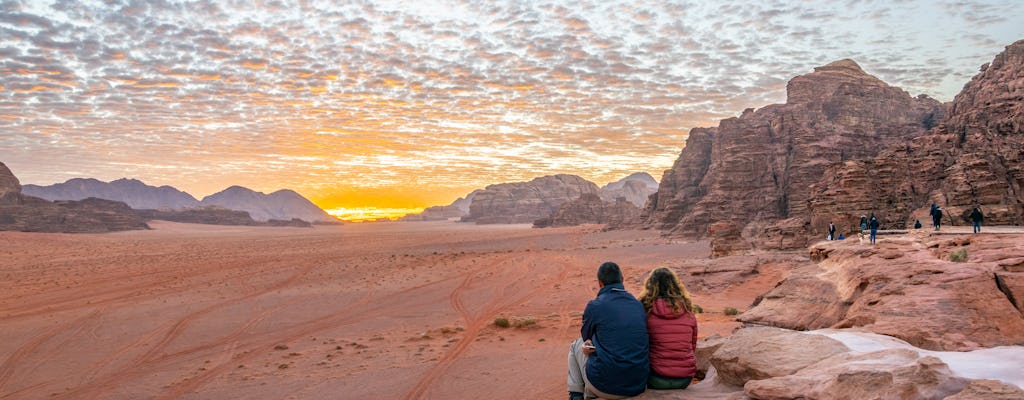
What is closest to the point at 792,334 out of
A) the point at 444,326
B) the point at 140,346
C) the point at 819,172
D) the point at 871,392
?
the point at 871,392

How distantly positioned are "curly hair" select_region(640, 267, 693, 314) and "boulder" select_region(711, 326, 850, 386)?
64cm

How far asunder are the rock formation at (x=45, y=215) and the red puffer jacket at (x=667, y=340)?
94.3 meters

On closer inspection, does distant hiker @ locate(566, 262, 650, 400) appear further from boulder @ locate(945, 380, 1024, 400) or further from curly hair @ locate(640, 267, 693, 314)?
boulder @ locate(945, 380, 1024, 400)

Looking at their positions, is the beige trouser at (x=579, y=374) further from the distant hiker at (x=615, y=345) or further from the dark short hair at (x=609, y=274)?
the dark short hair at (x=609, y=274)

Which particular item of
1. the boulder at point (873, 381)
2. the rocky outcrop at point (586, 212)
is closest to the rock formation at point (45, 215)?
the rocky outcrop at point (586, 212)

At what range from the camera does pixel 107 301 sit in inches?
742

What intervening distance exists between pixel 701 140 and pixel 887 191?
49.2 metres

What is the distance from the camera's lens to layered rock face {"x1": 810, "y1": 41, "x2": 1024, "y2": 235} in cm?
2386

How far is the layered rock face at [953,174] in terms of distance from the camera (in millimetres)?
23859

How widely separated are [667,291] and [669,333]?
1.31ft

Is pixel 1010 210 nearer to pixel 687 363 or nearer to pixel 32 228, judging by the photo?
pixel 687 363

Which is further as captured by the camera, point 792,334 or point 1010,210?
point 1010,210

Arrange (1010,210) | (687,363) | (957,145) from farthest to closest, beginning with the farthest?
1. (957,145)
2. (1010,210)
3. (687,363)

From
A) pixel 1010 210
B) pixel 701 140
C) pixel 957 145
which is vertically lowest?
pixel 1010 210
